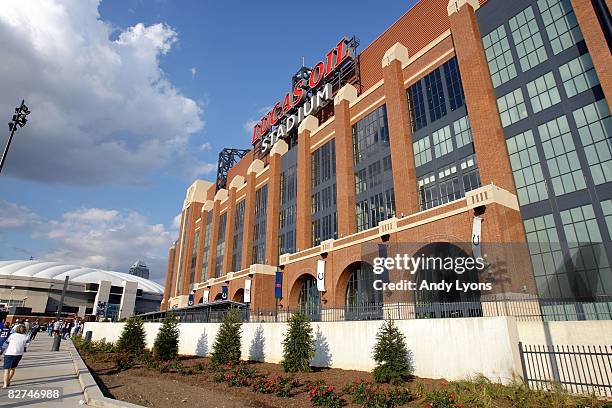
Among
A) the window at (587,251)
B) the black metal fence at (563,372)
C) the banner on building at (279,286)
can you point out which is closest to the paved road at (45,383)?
the black metal fence at (563,372)

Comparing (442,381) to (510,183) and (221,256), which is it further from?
(221,256)

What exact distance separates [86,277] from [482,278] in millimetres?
131501

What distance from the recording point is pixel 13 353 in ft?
40.4

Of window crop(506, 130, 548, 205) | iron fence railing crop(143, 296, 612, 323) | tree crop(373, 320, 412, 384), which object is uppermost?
window crop(506, 130, 548, 205)

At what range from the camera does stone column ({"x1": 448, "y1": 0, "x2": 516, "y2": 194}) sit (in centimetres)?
2384

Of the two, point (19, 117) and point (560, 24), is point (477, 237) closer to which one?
point (560, 24)

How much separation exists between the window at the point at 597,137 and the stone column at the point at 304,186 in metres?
26.4

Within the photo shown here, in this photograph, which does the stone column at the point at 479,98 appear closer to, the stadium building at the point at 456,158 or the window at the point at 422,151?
the stadium building at the point at 456,158

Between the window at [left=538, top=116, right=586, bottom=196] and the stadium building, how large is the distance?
0.07 m

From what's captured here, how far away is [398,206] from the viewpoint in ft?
95.9

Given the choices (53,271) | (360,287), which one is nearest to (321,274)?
(360,287)

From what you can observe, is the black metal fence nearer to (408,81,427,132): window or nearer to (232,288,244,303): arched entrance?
(408,81,427,132): window

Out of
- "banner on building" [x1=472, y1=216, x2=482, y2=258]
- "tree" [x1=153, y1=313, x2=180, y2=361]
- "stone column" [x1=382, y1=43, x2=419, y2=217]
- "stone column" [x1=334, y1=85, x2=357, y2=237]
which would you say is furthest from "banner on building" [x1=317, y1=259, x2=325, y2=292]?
"banner on building" [x1=472, y1=216, x2=482, y2=258]

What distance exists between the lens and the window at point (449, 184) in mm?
26469
